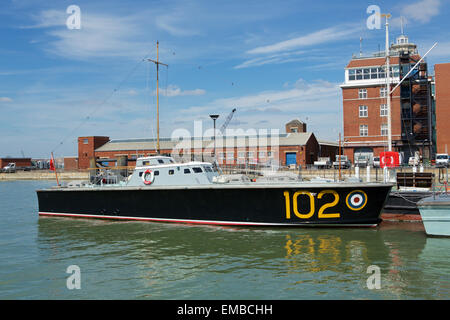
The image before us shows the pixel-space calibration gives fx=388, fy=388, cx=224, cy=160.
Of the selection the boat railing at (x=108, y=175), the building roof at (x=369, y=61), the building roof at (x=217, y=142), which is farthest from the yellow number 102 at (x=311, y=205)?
the building roof at (x=369, y=61)

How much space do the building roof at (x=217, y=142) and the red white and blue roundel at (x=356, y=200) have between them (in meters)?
41.4

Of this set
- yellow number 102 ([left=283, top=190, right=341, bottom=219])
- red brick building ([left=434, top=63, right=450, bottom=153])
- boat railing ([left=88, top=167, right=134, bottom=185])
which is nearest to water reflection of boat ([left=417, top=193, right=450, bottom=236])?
yellow number 102 ([left=283, top=190, right=341, bottom=219])

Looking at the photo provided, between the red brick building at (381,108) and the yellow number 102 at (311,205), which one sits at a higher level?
the red brick building at (381,108)

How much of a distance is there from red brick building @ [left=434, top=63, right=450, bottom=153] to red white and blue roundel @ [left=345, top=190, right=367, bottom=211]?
141 ft

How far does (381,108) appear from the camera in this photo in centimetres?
5422

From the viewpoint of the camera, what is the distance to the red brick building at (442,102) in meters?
53.7

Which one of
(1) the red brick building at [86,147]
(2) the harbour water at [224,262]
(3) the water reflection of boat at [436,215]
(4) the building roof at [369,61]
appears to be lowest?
(2) the harbour water at [224,262]

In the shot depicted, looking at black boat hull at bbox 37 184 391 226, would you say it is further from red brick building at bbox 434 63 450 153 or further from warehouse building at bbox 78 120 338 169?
red brick building at bbox 434 63 450 153

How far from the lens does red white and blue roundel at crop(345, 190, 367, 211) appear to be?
17.7m

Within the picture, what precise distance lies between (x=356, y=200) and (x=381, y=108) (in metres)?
40.8

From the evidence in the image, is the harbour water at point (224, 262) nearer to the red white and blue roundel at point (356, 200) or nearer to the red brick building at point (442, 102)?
the red white and blue roundel at point (356, 200)

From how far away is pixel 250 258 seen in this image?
13656 millimetres
